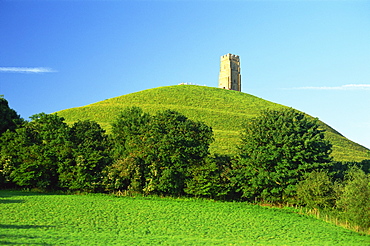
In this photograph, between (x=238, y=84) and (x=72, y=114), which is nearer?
(x=72, y=114)

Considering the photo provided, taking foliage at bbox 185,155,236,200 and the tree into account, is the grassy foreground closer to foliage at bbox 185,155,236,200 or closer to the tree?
foliage at bbox 185,155,236,200

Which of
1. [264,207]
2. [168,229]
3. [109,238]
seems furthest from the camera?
[264,207]

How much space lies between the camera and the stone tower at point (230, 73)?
17512 centimetres

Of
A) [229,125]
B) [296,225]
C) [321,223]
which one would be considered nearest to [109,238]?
[296,225]

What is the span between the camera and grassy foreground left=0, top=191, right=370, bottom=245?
28516 millimetres

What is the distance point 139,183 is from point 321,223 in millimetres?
23640

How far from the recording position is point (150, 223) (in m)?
35.3

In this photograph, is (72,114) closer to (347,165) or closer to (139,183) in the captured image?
(139,183)

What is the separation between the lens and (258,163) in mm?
48719

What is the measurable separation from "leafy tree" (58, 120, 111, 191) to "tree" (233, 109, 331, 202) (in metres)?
19.3

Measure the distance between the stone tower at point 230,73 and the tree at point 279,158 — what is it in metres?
123

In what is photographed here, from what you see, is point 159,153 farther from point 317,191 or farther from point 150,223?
point 317,191

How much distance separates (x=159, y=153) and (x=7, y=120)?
91.6 feet

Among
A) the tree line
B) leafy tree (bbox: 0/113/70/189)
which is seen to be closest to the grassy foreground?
the tree line
